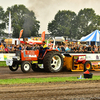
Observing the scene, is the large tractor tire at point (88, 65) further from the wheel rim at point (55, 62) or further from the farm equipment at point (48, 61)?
the wheel rim at point (55, 62)

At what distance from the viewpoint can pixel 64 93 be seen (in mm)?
5652

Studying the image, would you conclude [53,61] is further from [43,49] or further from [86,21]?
[86,21]

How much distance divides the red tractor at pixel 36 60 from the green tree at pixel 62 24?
49374 millimetres

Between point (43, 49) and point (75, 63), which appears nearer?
point (43, 49)

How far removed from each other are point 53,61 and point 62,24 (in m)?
51.6

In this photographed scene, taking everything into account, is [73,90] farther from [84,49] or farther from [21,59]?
[84,49]

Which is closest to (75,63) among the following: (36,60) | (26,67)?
(36,60)

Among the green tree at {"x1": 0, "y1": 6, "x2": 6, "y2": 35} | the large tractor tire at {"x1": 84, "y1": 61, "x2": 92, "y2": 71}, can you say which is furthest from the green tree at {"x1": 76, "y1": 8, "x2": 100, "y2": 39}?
the large tractor tire at {"x1": 84, "y1": 61, "x2": 92, "y2": 71}

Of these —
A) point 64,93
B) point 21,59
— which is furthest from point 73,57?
point 64,93

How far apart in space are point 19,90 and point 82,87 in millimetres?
1808

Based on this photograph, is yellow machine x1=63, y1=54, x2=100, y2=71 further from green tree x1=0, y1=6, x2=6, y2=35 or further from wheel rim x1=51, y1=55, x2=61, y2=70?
green tree x1=0, y1=6, x2=6, y2=35

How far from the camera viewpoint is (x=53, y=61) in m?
10.7

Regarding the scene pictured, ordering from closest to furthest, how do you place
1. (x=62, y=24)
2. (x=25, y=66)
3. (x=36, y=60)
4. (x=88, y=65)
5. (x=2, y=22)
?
(x=25, y=66)
(x=36, y=60)
(x=88, y=65)
(x=2, y=22)
(x=62, y=24)

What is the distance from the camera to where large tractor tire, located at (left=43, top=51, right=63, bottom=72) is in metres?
10.3
